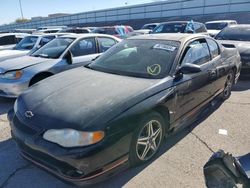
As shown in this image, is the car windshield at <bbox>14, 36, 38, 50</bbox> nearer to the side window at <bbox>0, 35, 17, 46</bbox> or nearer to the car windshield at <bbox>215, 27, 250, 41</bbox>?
the side window at <bbox>0, 35, 17, 46</bbox>

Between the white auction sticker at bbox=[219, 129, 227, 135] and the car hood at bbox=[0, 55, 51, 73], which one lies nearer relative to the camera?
the white auction sticker at bbox=[219, 129, 227, 135]

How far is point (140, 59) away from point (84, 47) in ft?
9.60

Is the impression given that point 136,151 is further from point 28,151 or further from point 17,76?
point 17,76

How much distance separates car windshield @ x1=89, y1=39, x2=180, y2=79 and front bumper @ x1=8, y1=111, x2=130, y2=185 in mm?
1195

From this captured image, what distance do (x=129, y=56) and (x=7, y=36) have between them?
344 inches

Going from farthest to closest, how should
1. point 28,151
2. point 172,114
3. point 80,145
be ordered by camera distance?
point 172,114 < point 28,151 < point 80,145

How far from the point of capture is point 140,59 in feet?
12.8

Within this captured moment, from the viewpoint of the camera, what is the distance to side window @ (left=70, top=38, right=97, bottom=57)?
6285mm

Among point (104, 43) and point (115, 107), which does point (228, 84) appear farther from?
point (115, 107)

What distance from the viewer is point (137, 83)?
A: 3371 millimetres

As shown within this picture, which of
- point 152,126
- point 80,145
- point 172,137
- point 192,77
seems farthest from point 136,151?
point 192,77

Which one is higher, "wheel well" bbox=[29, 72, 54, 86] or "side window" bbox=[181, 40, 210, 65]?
"side window" bbox=[181, 40, 210, 65]

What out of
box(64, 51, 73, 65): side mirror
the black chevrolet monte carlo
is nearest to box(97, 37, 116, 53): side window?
box(64, 51, 73, 65): side mirror

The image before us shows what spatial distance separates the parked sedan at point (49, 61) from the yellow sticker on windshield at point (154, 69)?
9.07ft
